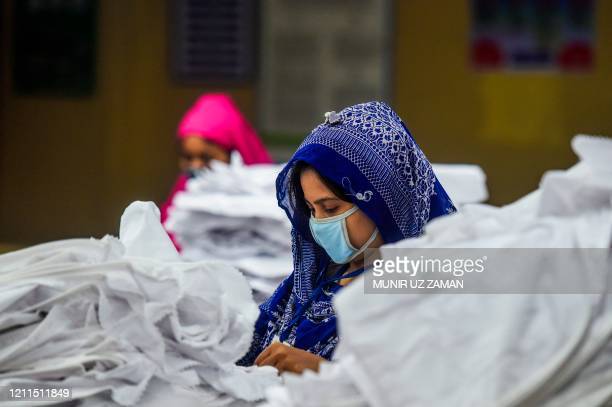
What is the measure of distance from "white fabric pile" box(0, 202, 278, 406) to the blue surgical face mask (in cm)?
52

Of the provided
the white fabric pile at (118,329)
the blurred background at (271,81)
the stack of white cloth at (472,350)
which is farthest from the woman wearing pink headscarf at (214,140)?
the stack of white cloth at (472,350)

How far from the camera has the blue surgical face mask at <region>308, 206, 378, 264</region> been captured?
8.41ft

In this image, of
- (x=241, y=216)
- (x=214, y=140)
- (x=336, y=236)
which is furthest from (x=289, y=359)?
(x=214, y=140)

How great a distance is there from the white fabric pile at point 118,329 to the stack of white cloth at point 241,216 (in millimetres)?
1440

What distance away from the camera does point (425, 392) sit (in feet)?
4.72

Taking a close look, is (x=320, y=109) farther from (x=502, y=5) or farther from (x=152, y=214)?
(x=152, y=214)

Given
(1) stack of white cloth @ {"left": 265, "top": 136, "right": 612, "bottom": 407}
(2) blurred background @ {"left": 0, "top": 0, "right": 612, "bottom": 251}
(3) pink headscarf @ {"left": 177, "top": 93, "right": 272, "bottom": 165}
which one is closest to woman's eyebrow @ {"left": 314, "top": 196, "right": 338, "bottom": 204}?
(1) stack of white cloth @ {"left": 265, "top": 136, "right": 612, "bottom": 407}

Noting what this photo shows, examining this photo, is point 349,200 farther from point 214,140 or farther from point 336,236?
point 214,140

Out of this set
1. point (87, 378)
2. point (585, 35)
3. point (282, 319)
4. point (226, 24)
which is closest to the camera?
point (87, 378)

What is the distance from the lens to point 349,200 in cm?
259

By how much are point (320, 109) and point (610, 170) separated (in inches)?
215

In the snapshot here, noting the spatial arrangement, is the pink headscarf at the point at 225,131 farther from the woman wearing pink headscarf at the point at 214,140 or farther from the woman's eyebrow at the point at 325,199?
the woman's eyebrow at the point at 325,199

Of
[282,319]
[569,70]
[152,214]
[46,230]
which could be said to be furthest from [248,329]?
[46,230]

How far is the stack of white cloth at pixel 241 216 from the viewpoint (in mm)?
3582
